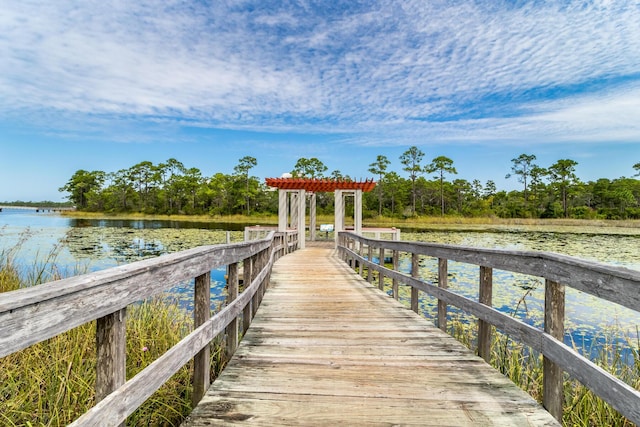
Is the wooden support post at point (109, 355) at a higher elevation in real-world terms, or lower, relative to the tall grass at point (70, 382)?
higher

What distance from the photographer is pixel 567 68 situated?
2397 centimetres

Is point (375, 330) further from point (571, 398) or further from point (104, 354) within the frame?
point (104, 354)

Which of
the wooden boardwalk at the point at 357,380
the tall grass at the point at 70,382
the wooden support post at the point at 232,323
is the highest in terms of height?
the wooden support post at the point at 232,323

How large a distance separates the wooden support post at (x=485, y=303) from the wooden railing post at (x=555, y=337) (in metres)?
0.72

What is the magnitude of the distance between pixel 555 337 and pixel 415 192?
4785cm

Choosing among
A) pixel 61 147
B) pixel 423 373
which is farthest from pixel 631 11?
pixel 61 147

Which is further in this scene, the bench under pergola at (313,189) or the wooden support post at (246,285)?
the bench under pergola at (313,189)

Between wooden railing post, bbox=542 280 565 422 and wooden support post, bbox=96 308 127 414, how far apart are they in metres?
2.23

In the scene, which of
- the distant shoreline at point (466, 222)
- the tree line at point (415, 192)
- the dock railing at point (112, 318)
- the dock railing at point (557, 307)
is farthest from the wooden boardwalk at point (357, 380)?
the tree line at point (415, 192)

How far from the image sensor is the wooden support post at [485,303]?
110 inches

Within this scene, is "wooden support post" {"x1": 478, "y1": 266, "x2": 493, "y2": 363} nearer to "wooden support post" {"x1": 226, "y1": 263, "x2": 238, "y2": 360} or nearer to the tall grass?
"wooden support post" {"x1": 226, "y1": 263, "x2": 238, "y2": 360}

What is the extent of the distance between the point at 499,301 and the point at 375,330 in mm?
5010

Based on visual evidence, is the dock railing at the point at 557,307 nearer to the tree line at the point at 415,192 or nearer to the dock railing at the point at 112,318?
the dock railing at the point at 112,318

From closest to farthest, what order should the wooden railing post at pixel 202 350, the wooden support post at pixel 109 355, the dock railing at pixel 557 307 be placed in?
1. the wooden support post at pixel 109 355
2. the dock railing at pixel 557 307
3. the wooden railing post at pixel 202 350
